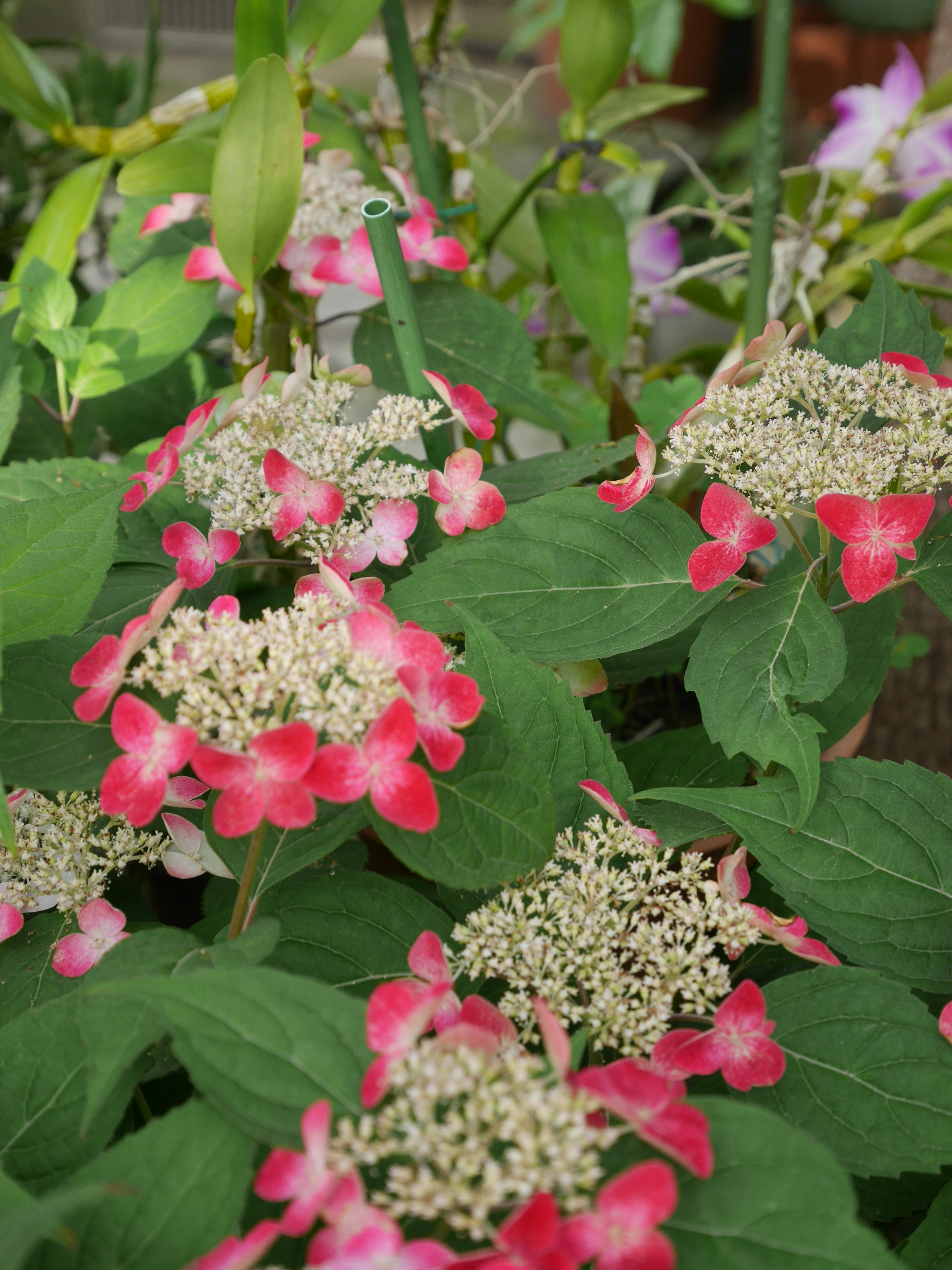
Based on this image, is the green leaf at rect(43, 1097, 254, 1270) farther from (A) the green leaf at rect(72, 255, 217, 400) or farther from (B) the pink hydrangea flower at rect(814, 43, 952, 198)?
(B) the pink hydrangea flower at rect(814, 43, 952, 198)

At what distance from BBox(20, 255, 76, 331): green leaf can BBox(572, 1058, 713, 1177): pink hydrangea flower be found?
0.61 m

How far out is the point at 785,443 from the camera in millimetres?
424

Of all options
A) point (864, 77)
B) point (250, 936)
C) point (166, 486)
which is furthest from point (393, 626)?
point (864, 77)

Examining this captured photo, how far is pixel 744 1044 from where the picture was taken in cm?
34

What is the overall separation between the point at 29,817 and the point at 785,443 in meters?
0.38

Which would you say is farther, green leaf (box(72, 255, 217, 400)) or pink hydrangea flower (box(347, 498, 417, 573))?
green leaf (box(72, 255, 217, 400))

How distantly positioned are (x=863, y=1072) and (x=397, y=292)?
1.35ft

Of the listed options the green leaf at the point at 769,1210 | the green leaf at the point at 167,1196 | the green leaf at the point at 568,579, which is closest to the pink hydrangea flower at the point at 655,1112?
the green leaf at the point at 769,1210

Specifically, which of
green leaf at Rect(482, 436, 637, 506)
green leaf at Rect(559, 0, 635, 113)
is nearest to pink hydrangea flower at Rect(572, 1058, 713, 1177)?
green leaf at Rect(482, 436, 637, 506)

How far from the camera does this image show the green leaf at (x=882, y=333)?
509 millimetres

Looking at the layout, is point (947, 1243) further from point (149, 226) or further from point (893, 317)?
point (149, 226)

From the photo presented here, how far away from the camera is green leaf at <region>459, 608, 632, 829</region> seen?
0.43 metres

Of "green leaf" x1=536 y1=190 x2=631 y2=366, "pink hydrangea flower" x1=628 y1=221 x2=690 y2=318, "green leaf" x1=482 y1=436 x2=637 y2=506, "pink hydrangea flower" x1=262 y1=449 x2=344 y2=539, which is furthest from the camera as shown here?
"pink hydrangea flower" x1=628 y1=221 x2=690 y2=318

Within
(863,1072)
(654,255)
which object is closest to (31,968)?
(863,1072)
